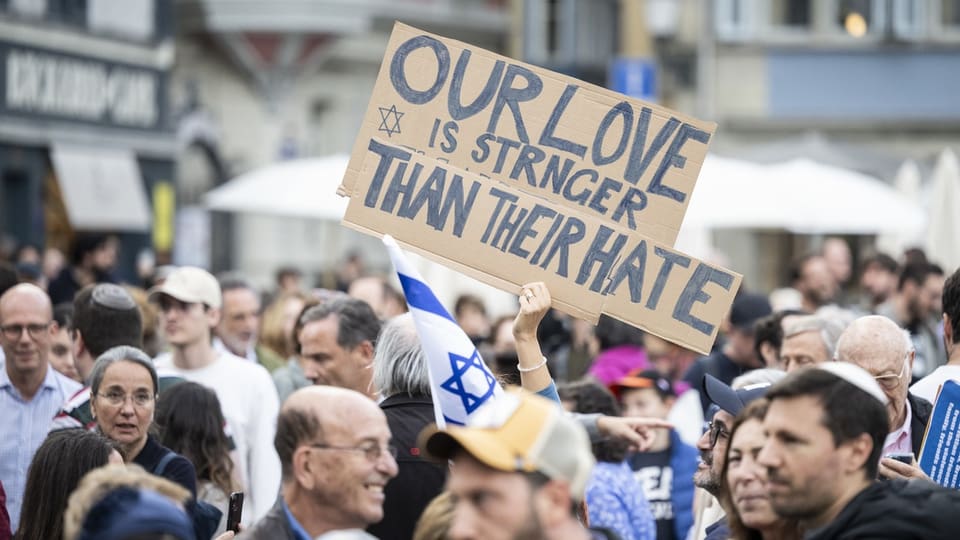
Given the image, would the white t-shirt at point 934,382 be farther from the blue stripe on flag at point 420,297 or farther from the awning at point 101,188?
the awning at point 101,188

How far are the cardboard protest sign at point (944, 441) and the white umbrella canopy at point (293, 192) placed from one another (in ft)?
38.5

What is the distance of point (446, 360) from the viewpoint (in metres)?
5.83

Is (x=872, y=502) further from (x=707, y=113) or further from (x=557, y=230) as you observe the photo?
(x=707, y=113)

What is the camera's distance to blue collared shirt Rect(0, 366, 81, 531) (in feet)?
26.0

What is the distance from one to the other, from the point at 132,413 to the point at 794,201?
1226 cm

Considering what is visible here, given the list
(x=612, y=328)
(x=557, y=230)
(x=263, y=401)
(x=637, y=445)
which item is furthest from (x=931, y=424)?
(x=612, y=328)

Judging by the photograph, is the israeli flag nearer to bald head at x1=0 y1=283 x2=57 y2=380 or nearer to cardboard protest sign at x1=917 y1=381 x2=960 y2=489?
cardboard protest sign at x1=917 y1=381 x2=960 y2=489

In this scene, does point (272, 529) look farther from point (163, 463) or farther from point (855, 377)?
point (163, 463)

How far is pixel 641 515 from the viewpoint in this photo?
746 centimetres

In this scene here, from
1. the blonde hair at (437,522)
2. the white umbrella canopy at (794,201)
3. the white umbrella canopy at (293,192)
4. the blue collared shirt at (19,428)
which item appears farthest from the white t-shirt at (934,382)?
the white umbrella canopy at (293,192)

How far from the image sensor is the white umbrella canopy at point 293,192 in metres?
17.7

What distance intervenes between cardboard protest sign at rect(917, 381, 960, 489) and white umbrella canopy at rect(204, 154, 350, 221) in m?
11.7

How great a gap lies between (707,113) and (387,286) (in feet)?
75.9

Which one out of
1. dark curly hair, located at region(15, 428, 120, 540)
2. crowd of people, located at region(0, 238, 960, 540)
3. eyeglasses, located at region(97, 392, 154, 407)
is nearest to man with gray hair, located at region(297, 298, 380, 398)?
crowd of people, located at region(0, 238, 960, 540)
